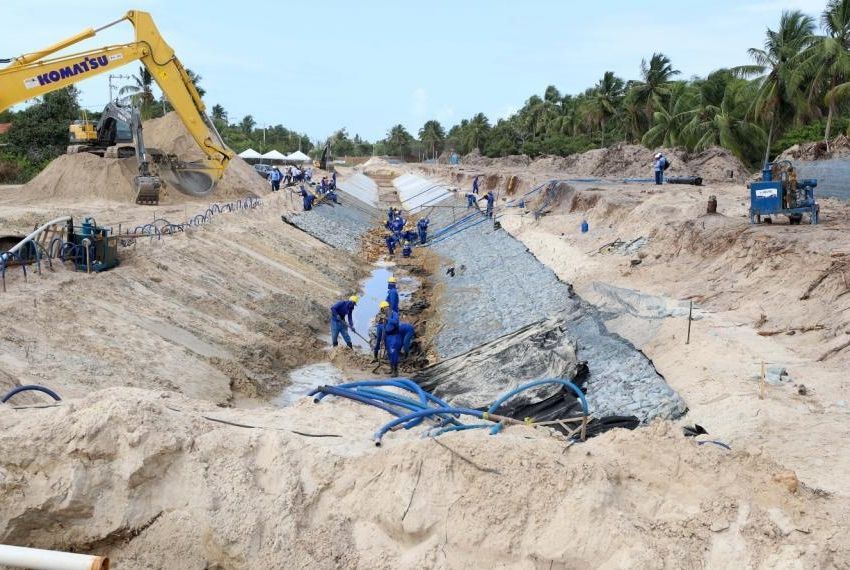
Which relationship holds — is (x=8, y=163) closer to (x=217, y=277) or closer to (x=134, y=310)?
(x=217, y=277)

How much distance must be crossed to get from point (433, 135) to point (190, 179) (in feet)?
310

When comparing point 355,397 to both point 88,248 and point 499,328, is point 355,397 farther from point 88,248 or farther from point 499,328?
point 88,248

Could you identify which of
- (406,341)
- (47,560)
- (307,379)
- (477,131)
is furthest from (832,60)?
(477,131)

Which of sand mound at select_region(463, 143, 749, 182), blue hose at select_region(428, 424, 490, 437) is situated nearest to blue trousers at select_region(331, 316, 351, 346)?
blue hose at select_region(428, 424, 490, 437)

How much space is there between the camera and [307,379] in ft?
50.9

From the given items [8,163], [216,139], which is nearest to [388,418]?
[216,139]

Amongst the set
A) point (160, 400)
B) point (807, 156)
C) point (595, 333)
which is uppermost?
point (807, 156)

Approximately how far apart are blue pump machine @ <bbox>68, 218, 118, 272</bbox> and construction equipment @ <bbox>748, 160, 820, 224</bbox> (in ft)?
52.2

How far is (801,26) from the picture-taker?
40.2 m

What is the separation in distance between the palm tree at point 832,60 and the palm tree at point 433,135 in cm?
8935

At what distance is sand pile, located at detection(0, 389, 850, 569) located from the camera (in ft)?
19.3

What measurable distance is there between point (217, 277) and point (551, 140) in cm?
6746

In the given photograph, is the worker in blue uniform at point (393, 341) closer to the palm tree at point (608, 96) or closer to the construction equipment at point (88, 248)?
the construction equipment at point (88, 248)

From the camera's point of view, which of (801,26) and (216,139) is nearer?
(216,139)
